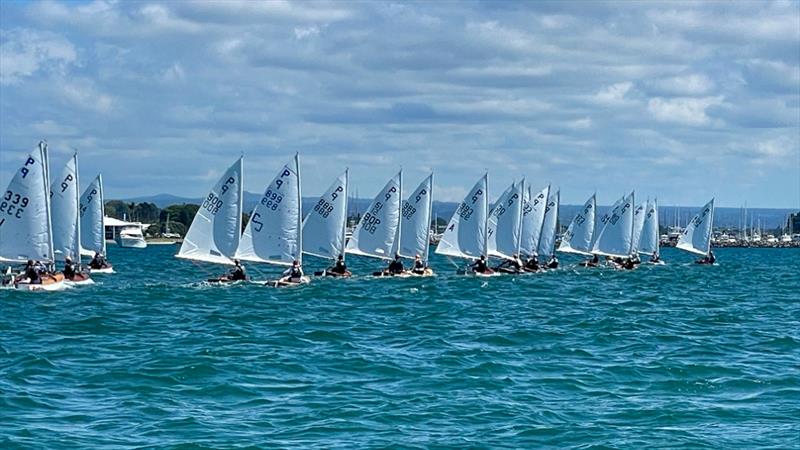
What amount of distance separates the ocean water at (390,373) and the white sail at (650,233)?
154 feet

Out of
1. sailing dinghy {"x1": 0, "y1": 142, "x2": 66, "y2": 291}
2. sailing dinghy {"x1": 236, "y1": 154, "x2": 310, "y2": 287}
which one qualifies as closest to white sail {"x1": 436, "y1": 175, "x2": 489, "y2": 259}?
sailing dinghy {"x1": 236, "y1": 154, "x2": 310, "y2": 287}

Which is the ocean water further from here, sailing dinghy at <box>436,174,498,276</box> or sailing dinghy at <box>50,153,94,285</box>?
sailing dinghy at <box>436,174,498,276</box>

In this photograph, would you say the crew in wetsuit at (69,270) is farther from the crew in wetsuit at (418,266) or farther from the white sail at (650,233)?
the white sail at (650,233)

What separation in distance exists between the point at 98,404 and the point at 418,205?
41.7 metres

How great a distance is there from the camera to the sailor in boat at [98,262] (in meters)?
69.8

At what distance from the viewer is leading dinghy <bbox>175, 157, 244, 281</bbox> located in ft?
176

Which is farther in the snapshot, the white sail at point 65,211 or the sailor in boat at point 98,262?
the sailor in boat at point 98,262

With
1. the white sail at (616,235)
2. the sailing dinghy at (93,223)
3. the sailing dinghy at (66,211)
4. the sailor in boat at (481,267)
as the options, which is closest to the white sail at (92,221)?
the sailing dinghy at (93,223)

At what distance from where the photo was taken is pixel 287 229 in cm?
5472

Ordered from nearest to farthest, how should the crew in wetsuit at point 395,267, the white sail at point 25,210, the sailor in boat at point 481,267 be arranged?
1. the white sail at point 25,210
2. the crew in wetsuit at point 395,267
3. the sailor in boat at point 481,267

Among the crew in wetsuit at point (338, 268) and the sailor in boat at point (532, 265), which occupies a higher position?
the crew in wetsuit at point (338, 268)

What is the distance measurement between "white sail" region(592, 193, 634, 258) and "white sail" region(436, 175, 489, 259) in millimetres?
20891

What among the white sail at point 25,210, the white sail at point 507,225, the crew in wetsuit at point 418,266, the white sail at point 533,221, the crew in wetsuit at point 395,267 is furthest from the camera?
the white sail at point 533,221

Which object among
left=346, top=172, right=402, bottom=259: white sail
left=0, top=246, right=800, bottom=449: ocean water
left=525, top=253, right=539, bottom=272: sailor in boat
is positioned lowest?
left=0, top=246, right=800, bottom=449: ocean water
